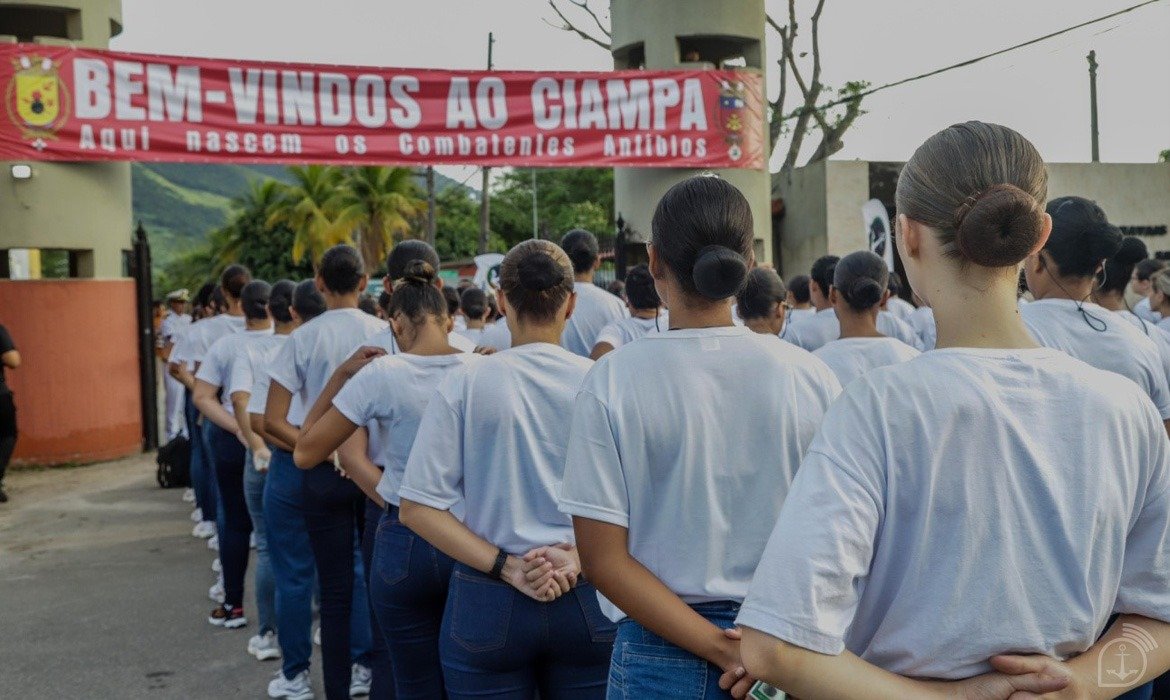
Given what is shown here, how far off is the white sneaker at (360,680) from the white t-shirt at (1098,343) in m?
3.79

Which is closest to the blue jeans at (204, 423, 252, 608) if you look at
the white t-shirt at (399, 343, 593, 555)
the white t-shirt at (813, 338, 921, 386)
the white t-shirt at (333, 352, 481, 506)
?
the white t-shirt at (333, 352, 481, 506)

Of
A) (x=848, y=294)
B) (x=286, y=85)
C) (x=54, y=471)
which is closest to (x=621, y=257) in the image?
(x=286, y=85)

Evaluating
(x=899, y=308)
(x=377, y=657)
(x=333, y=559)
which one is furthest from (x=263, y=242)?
(x=377, y=657)

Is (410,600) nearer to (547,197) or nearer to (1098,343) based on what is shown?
(1098,343)

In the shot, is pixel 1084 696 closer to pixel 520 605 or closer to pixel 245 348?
pixel 520 605

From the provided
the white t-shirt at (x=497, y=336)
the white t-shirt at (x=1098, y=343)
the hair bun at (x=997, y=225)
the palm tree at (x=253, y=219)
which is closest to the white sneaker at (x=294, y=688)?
the white t-shirt at (x=497, y=336)

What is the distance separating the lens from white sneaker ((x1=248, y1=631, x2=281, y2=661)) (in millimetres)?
6227

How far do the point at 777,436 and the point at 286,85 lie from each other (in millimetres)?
11132

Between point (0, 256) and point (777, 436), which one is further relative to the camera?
point (0, 256)

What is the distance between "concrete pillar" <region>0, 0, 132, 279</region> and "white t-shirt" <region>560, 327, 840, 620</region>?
13.3m

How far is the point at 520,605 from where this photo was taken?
9.68 ft

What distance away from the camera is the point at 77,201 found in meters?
13.9

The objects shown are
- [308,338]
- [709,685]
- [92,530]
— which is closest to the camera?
[709,685]

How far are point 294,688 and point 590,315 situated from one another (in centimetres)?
292
